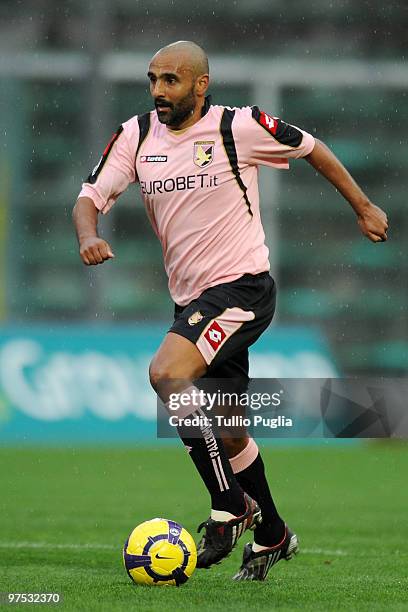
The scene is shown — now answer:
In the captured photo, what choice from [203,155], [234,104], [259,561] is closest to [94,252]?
[203,155]

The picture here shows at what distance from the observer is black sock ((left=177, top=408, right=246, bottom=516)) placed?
6023 mm

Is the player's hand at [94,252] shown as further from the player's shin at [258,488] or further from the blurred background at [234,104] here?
the blurred background at [234,104]

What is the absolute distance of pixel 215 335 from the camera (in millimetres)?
6180

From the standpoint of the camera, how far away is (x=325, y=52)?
19.9 m

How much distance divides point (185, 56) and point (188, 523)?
3553 mm

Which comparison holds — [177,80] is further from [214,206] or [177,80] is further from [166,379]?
[166,379]

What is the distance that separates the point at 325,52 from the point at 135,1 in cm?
279

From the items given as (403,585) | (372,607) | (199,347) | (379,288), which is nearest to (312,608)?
(372,607)

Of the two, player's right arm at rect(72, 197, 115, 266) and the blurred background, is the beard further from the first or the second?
the blurred background

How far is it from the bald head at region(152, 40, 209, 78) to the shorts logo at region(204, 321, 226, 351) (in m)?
1.15

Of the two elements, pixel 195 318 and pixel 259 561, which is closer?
pixel 195 318

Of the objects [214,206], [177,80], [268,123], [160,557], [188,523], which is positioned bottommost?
[188,523]

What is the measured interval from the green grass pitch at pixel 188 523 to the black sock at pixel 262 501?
0.66 feet

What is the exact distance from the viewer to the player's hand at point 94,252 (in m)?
5.93
